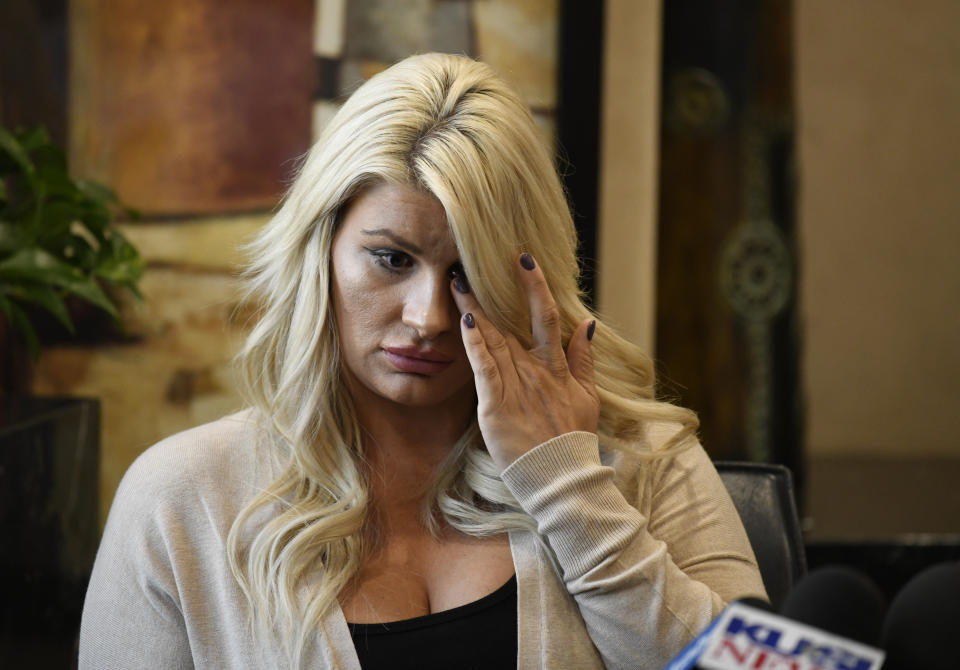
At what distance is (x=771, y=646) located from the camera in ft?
1.89

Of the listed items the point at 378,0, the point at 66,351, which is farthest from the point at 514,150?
the point at 66,351

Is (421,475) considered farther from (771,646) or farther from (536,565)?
(771,646)

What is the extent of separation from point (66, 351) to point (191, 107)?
58 centimetres

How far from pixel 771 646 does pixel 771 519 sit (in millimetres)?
850

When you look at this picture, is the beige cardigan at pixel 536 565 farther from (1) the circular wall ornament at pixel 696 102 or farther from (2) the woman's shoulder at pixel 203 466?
(1) the circular wall ornament at pixel 696 102

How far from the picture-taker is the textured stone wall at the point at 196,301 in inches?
90.5

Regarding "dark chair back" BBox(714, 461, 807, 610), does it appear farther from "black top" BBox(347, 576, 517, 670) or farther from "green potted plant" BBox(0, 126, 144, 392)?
"green potted plant" BBox(0, 126, 144, 392)

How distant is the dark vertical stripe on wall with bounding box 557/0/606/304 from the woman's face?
1.22 meters

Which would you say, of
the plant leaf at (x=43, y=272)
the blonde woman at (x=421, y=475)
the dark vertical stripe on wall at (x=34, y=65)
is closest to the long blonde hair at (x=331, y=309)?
the blonde woman at (x=421, y=475)

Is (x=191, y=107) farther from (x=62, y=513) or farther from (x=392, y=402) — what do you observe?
(x=392, y=402)

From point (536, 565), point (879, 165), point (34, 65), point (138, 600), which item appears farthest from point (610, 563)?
point (879, 165)

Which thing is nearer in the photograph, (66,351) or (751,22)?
(66,351)

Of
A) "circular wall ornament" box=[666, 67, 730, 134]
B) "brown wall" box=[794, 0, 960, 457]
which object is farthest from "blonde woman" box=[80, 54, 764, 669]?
"brown wall" box=[794, 0, 960, 457]

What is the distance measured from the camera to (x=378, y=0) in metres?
2.34
